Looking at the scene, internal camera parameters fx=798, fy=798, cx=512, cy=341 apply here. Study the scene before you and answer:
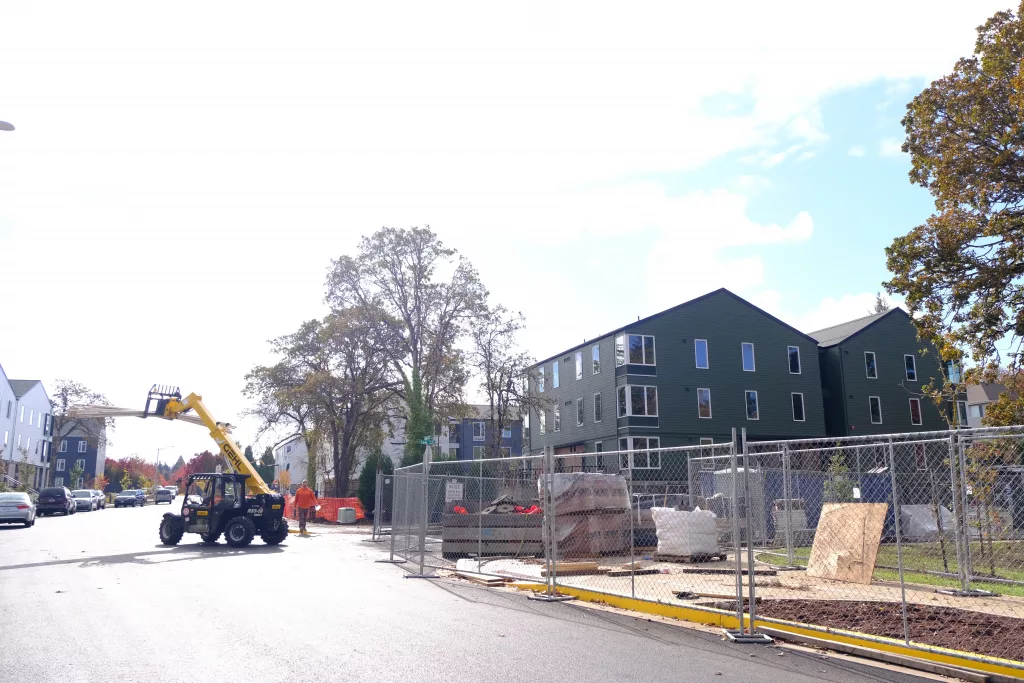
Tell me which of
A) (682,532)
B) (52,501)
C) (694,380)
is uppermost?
(694,380)

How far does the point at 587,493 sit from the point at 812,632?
27.3 ft

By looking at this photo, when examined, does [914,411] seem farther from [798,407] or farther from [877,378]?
[798,407]

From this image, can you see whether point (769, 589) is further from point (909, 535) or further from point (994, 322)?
point (994, 322)

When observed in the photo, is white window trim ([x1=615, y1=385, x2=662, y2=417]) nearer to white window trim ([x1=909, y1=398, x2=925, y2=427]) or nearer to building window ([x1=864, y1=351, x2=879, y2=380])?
building window ([x1=864, y1=351, x2=879, y2=380])

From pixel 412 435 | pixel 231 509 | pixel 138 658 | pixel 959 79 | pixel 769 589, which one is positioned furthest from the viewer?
pixel 412 435

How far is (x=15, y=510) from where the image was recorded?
103 feet

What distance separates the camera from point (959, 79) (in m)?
18.2

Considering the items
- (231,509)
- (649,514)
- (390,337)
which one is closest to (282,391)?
(390,337)

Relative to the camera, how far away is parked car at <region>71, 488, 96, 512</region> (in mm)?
54606

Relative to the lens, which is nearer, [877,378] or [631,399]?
[631,399]

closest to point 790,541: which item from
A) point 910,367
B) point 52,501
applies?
point 910,367

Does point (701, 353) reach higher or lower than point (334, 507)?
higher

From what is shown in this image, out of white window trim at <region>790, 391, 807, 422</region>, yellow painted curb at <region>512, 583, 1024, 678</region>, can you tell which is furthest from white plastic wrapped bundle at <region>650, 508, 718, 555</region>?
white window trim at <region>790, 391, 807, 422</region>

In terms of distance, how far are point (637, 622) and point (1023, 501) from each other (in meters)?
6.75
